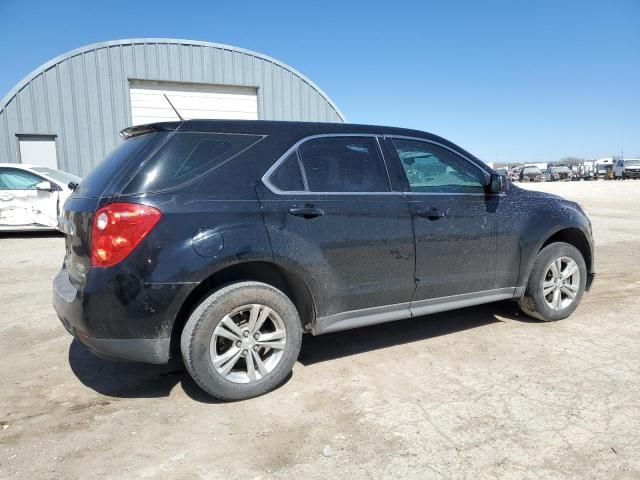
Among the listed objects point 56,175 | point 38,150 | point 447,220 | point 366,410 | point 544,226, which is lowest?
point 366,410

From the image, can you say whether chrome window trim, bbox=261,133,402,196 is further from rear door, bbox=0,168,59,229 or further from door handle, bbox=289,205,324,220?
rear door, bbox=0,168,59,229

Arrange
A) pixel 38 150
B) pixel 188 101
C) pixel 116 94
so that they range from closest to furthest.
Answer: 1. pixel 38 150
2. pixel 116 94
3. pixel 188 101

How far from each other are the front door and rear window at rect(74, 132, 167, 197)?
1805 mm

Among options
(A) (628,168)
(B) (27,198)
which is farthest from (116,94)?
(A) (628,168)

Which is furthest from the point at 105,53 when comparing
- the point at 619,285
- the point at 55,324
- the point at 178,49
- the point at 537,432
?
the point at 537,432

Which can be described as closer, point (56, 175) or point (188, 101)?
point (56, 175)

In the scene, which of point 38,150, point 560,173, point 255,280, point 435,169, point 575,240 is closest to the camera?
point 255,280

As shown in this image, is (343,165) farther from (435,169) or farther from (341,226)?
(435,169)

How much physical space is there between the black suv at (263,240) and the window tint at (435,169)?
0.04 feet

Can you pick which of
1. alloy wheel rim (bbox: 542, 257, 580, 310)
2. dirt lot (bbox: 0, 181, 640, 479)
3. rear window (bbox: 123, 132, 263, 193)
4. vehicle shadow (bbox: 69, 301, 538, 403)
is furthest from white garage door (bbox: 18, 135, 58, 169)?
alloy wheel rim (bbox: 542, 257, 580, 310)

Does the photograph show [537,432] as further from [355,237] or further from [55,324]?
[55,324]

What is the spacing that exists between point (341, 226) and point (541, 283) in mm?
2209

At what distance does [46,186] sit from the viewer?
9977 millimetres

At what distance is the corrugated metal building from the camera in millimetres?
13797
